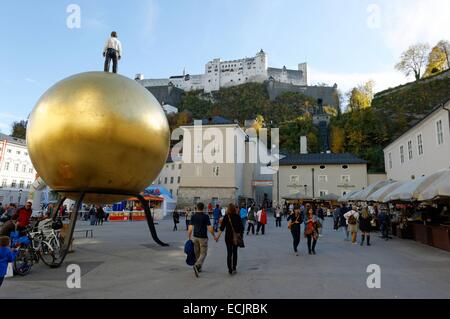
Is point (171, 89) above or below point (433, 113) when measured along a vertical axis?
above

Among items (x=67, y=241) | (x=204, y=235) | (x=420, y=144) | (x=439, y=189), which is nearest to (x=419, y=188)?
(x=439, y=189)

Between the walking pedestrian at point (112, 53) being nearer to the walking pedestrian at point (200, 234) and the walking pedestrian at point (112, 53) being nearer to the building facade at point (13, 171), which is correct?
the walking pedestrian at point (200, 234)

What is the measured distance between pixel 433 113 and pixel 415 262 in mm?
16925

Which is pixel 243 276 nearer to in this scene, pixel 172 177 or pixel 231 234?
pixel 231 234

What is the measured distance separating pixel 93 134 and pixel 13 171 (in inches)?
2576

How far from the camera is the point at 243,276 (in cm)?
745

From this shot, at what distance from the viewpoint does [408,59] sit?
7625 centimetres

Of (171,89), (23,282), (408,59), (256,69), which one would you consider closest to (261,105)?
(256,69)

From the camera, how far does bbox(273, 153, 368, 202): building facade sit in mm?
44781

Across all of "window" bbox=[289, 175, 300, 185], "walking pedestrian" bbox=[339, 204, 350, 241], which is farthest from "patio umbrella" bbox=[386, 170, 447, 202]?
"window" bbox=[289, 175, 300, 185]

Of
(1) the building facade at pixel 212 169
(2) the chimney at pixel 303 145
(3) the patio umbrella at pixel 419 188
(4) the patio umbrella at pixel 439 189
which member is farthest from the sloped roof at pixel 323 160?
(4) the patio umbrella at pixel 439 189

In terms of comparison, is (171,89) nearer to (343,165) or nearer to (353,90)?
(353,90)

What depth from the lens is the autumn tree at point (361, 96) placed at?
80.2 m

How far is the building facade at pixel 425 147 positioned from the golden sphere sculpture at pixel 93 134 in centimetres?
2077
